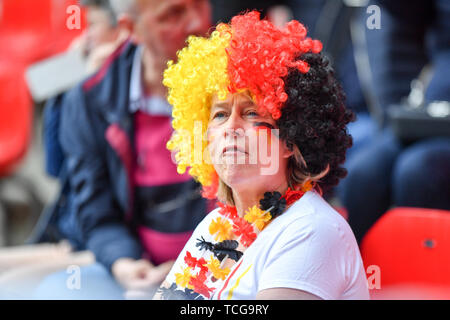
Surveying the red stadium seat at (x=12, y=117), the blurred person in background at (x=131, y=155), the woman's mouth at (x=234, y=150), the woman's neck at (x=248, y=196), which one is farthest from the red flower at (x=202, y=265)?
the red stadium seat at (x=12, y=117)

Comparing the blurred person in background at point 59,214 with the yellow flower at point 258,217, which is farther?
the blurred person in background at point 59,214

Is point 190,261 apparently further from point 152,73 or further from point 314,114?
point 152,73

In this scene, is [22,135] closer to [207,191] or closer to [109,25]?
[109,25]

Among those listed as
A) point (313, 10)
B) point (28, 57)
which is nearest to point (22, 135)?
point (28, 57)

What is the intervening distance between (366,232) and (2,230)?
2.46 meters

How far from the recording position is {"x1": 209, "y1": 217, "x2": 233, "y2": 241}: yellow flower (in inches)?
50.5

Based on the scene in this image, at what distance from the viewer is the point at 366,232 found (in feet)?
5.01

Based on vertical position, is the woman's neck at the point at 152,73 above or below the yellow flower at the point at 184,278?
above

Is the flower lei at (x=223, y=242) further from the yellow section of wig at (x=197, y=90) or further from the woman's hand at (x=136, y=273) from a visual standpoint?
the woman's hand at (x=136, y=273)

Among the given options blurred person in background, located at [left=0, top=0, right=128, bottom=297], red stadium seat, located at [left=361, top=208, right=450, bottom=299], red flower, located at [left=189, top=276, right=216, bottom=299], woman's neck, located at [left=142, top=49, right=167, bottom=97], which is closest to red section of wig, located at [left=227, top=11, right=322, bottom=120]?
red flower, located at [left=189, top=276, right=216, bottom=299]

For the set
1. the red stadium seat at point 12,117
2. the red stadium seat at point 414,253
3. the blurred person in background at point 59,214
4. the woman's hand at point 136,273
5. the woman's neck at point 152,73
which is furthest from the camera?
the red stadium seat at point 12,117

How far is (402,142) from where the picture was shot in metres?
2.00

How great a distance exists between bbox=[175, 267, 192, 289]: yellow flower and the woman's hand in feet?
1.31

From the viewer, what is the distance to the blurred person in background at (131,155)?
1.94m
